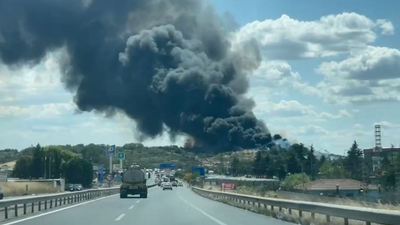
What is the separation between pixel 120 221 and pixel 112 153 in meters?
75.8

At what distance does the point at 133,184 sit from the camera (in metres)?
52.1

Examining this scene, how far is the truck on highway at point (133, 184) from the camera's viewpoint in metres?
51.8

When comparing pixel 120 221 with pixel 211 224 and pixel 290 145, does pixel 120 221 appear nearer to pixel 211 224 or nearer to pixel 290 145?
pixel 211 224

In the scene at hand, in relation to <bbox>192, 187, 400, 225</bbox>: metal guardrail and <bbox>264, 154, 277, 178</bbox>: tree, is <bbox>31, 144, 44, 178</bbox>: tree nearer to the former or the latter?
<bbox>264, 154, 277, 178</bbox>: tree

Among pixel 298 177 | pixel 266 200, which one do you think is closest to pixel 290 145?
pixel 298 177

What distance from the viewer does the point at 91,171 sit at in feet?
369

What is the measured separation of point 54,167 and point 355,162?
261 feet

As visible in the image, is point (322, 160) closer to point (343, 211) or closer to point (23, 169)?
point (343, 211)

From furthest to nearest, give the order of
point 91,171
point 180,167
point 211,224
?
point 180,167 → point 91,171 → point 211,224

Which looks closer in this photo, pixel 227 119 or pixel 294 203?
pixel 294 203

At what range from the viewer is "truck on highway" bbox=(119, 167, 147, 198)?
51.8m

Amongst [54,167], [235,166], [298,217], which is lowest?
[54,167]

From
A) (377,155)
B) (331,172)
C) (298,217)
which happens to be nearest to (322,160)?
(377,155)

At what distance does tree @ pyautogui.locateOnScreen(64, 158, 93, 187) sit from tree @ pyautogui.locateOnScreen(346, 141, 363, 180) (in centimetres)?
6247
